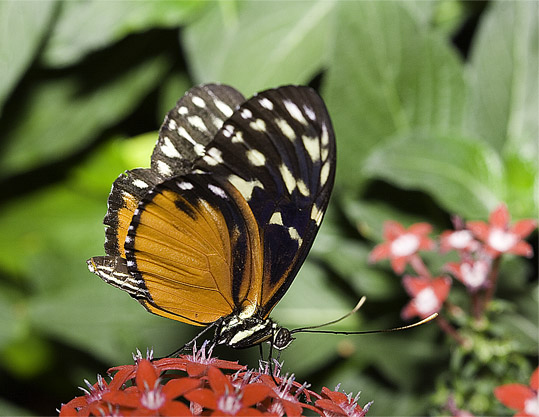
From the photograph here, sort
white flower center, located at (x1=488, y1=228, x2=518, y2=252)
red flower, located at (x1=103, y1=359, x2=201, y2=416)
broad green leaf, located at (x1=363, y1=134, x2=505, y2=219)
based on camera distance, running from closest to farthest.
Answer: red flower, located at (x1=103, y1=359, x2=201, y2=416) → white flower center, located at (x1=488, y1=228, x2=518, y2=252) → broad green leaf, located at (x1=363, y1=134, x2=505, y2=219)

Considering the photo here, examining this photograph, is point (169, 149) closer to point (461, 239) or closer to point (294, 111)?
point (294, 111)

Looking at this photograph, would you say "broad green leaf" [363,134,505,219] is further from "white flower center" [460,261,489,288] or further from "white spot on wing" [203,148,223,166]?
"white spot on wing" [203,148,223,166]

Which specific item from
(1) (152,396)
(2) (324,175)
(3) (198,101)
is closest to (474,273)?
(2) (324,175)

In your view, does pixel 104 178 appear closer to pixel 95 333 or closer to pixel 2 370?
pixel 95 333

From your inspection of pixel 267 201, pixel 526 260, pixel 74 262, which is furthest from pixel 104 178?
pixel 526 260

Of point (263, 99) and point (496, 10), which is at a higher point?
point (263, 99)

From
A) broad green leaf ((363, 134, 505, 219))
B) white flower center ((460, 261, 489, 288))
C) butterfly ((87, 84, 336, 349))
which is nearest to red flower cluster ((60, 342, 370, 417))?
butterfly ((87, 84, 336, 349))
